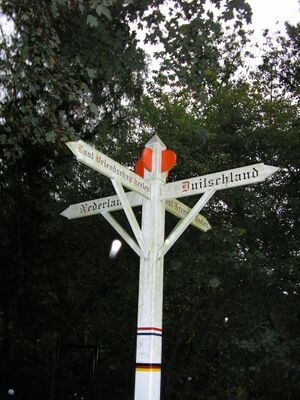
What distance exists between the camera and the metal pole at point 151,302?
4.91 meters

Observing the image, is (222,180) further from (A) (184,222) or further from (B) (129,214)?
(B) (129,214)

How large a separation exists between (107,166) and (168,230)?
4279mm

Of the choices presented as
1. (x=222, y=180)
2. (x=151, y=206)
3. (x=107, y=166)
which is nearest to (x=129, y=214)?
(x=151, y=206)

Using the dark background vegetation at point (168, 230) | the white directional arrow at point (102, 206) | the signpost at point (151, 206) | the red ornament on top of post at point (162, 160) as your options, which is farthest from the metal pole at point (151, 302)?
the dark background vegetation at point (168, 230)

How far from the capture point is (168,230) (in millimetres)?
9242

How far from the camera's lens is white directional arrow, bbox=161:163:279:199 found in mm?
5012

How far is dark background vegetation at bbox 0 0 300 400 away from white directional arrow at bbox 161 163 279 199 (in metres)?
2.21

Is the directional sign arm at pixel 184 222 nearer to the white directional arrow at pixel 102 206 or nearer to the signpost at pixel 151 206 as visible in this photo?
the signpost at pixel 151 206

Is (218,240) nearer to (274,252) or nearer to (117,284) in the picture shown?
(274,252)

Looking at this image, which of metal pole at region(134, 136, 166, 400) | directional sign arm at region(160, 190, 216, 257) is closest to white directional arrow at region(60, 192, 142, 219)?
metal pole at region(134, 136, 166, 400)

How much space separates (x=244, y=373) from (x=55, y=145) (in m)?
6.80

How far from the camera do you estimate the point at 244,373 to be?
11.8m

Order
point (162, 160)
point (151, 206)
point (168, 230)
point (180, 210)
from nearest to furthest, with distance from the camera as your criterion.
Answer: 1. point (151, 206)
2. point (162, 160)
3. point (180, 210)
4. point (168, 230)

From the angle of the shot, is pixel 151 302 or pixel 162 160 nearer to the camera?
pixel 151 302
